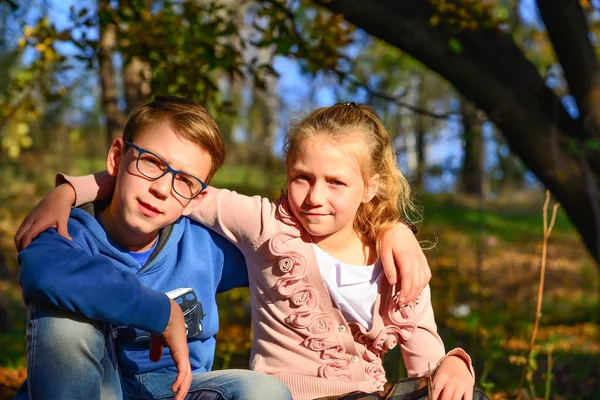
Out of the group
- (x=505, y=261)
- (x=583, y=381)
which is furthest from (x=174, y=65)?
(x=505, y=261)

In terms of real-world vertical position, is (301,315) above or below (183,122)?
below

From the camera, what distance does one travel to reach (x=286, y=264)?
231 cm

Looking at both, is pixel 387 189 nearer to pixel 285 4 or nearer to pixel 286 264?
pixel 286 264

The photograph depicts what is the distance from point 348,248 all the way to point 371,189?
8.5 inches

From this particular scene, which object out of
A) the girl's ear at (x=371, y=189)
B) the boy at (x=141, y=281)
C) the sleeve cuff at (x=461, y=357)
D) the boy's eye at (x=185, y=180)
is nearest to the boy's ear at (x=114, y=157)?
the boy at (x=141, y=281)

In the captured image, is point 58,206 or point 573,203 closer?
point 58,206

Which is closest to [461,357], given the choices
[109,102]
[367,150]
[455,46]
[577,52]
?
[367,150]

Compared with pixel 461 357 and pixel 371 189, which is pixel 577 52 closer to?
pixel 371 189

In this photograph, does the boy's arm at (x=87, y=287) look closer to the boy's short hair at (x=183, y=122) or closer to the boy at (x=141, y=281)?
the boy at (x=141, y=281)

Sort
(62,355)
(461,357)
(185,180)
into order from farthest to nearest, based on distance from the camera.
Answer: (461,357), (185,180), (62,355)

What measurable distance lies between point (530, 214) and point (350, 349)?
581 inches

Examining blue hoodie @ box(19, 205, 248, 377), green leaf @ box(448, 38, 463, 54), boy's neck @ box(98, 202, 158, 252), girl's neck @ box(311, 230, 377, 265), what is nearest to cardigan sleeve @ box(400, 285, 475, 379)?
girl's neck @ box(311, 230, 377, 265)

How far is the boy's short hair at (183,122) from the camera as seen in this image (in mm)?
2160

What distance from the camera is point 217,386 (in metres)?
2.06
